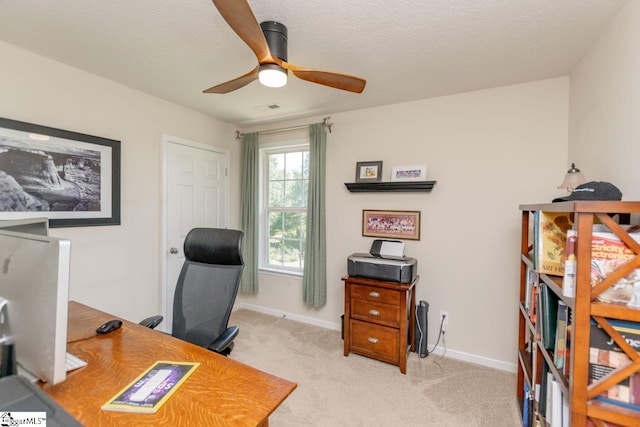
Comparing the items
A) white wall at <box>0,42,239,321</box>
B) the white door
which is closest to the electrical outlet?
the white door

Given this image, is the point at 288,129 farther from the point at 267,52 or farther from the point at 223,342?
the point at 223,342

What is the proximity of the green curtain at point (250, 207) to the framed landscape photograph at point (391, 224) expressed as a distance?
141cm

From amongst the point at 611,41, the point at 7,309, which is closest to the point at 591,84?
the point at 611,41

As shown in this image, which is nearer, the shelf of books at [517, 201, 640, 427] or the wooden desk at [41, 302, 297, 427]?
the wooden desk at [41, 302, 297, 427]

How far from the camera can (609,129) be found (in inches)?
62.3

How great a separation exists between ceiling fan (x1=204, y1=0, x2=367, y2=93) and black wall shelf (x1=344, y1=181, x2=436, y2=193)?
1174 mm

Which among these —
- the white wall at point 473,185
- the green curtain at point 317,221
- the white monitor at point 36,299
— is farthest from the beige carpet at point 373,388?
the white monitor at point 36,299

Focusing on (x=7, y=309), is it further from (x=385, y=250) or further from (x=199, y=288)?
(x=385, y=250)

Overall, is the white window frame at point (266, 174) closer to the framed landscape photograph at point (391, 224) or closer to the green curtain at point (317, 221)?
the green curtain at point (317, 221)

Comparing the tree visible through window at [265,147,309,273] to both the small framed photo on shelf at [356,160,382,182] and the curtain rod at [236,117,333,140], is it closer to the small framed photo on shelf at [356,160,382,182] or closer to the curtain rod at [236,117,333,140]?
the curtain rod at [236,117,333,140]

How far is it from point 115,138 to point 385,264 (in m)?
2.60

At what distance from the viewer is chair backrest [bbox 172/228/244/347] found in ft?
5.55

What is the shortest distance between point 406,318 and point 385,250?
625 millimetres

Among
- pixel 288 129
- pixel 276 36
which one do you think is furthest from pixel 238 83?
pixel 288 129
